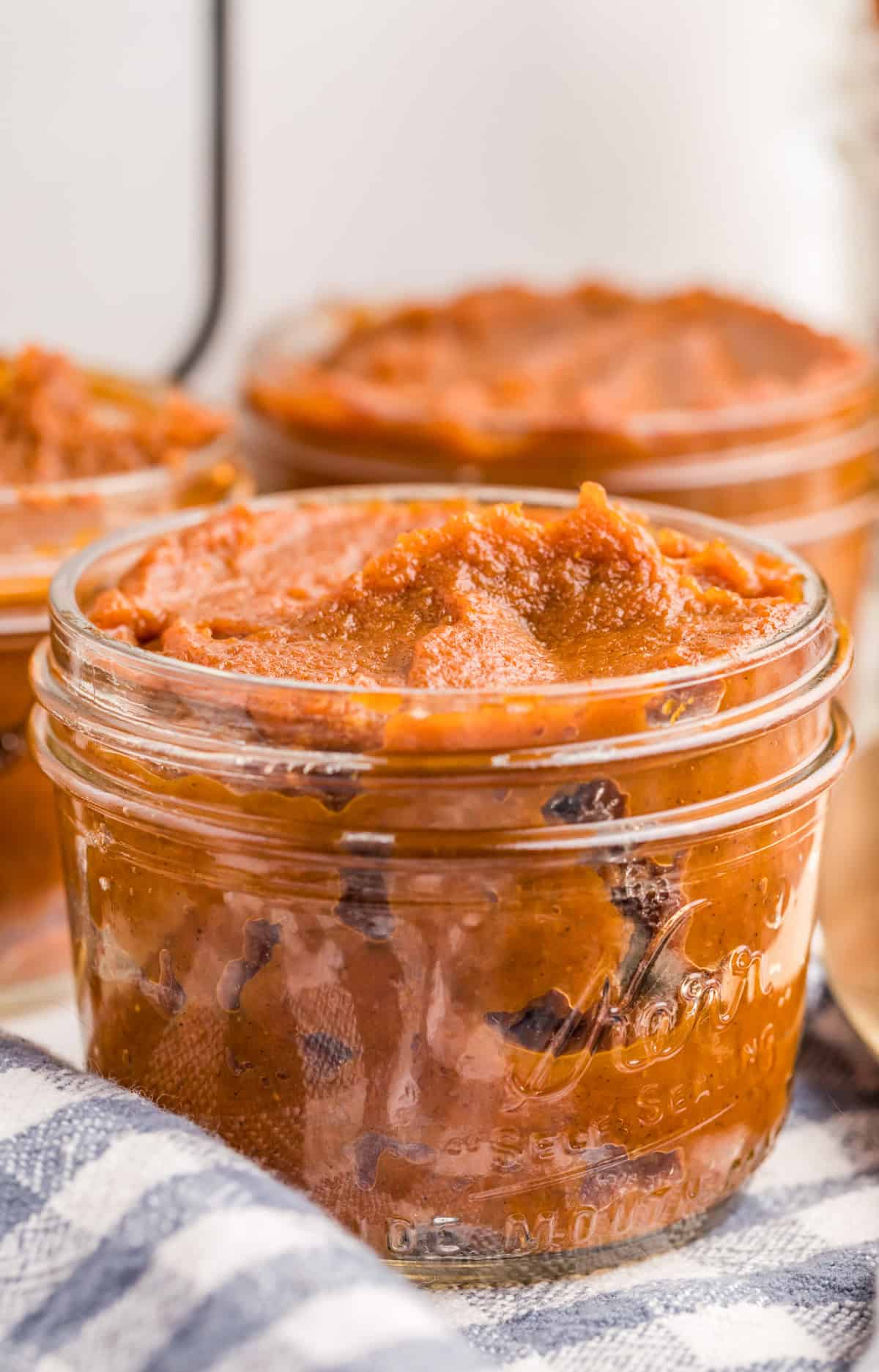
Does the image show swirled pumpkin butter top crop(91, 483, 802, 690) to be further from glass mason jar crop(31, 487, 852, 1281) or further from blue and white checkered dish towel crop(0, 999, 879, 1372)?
blue and white checkered dish towel crop(0, 999, 879, 1372)

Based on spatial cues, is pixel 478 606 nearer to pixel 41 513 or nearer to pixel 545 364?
pixel 41 513

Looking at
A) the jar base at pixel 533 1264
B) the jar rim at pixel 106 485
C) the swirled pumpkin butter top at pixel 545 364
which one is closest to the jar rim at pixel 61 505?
the jar rim at pixel 106 485

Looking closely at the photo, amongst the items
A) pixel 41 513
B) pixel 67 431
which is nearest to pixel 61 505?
pixel 41 513

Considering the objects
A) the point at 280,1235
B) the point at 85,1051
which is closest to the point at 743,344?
the point at 85,1051

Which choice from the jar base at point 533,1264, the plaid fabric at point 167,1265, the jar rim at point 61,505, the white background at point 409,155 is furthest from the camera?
the white background at point 409,155

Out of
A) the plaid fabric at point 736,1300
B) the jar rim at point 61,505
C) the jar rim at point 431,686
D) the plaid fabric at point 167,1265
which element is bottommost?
the plaid fabric at point 736,1300

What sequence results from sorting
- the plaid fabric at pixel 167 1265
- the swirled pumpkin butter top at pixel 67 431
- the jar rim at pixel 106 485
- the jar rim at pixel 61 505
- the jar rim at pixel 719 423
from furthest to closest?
the jar rim at pixel 719 423, the swirled pumpkin butter top at pixel 67 431, the jar rim at pixel 106 485, the jar rim at pixel 61 505, the plaid fabric at pixel 167 1265

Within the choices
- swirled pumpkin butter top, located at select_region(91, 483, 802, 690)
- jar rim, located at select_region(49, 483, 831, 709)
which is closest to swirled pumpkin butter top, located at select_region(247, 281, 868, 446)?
jar rim, located at select_region(49, 483, 831, 709)

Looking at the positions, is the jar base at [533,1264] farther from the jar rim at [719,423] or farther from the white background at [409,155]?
the white background at [409,155]
